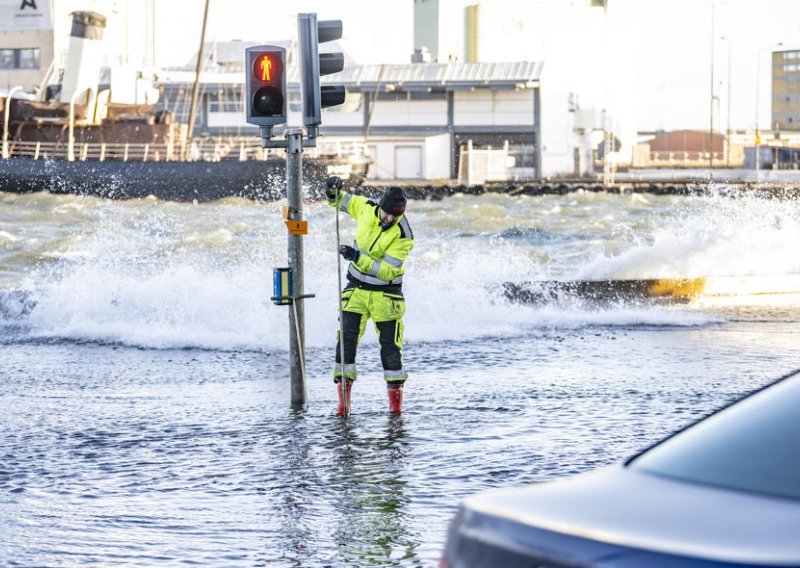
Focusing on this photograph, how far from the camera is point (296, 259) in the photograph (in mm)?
10000

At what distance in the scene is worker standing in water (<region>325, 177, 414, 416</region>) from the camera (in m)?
Result: 9.60

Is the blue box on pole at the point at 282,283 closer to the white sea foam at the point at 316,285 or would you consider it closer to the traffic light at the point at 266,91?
the traffic light at the point at 266,91

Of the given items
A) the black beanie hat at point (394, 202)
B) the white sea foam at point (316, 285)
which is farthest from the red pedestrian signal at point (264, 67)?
the white sea foam at point (316, 285)

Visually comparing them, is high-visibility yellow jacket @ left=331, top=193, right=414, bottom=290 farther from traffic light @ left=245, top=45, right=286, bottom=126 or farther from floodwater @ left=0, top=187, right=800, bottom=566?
floodwater @ left=0, top=187, right=800, bottom=566

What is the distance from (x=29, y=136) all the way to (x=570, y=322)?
45.9 metres

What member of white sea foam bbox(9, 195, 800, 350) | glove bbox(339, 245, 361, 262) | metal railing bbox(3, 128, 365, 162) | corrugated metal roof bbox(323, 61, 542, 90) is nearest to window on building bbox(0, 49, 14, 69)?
corrugated metal roof bbox(323, 61, 542, 90)

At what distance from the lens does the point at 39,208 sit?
51062mm

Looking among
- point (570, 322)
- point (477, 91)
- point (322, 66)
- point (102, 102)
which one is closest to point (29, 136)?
point (102, 102)

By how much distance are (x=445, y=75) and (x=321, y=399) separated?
70455mm

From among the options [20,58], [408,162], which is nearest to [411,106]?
[408,162]

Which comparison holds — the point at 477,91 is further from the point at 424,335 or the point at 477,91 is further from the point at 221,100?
the point at 424,335

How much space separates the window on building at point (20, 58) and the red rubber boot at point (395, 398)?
237 ft

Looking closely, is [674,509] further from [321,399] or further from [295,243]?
[321,399]

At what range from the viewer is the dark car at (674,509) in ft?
9.70
